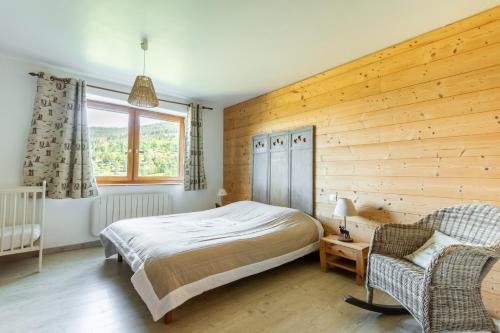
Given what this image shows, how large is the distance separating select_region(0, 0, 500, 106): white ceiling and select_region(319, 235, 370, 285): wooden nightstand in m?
2.05

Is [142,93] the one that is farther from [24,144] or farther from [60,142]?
[24,144]

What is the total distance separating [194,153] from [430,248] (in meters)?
3.40

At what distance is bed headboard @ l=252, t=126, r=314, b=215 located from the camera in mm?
3242

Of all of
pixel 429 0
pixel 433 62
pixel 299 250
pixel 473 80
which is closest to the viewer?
pixel 429 0

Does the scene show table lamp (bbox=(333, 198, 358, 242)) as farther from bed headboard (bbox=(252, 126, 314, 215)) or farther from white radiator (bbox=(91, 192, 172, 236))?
white radiator (bbox=(91, 192, 172, 236))

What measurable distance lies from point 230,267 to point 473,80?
256cm

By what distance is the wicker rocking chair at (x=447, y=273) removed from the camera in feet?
4.82

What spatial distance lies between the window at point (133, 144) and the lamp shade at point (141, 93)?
1.75 meters

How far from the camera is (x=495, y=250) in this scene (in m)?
1.44

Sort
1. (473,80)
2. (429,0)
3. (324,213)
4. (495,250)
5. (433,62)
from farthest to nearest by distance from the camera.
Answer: (324,213)
(433,62)
(473,80)
(429,0)
(495,250)

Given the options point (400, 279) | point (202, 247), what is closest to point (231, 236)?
point (202, 247)

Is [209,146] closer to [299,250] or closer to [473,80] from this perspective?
[299,250]

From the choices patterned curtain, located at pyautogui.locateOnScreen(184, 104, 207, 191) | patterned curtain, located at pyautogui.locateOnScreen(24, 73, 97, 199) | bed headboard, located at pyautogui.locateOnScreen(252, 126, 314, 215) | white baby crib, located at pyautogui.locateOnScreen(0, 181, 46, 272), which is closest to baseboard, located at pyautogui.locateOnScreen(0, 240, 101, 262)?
white baby crib, located at pyautogui.locateOnScreen(0, 181, 46, 272)

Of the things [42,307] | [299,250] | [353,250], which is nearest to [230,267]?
[299,250]
